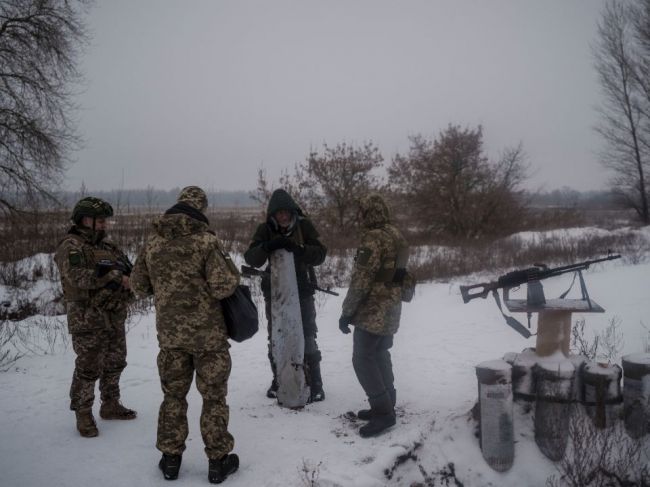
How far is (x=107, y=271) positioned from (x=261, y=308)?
16.7ft

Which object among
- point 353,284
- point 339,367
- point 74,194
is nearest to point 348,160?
point 74,194

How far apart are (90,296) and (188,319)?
1.27m

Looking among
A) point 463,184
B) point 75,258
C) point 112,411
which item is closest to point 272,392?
point 112,411

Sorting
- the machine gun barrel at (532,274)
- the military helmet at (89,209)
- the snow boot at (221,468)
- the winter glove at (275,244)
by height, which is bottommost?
the snow boot at (221,468)

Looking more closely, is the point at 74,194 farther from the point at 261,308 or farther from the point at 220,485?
the point at 220,485

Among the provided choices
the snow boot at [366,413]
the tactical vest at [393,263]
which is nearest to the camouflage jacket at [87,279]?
the tactical vest at [393,263]

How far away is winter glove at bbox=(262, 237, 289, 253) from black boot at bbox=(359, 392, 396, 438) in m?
1.62

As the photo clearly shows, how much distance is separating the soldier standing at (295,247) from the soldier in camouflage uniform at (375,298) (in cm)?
71

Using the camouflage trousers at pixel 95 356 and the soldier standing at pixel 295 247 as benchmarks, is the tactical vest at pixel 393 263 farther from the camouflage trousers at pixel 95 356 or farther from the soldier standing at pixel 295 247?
the camouflage trousers at pixel 95 356

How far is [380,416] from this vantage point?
3.78m

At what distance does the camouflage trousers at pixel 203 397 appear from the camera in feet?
10.1

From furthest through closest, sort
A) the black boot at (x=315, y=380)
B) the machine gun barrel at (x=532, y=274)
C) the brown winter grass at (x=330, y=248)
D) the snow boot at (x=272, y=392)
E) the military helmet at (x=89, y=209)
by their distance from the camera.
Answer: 1. the brown winter grass at (x=330, y=248)
2. the snow boot at (x=272, y=392)
3. the black boot at (x=315, y=380)
4. the military helmet at (x=89, y=209)
5. the machine gun barrel at (x=532, y=274)

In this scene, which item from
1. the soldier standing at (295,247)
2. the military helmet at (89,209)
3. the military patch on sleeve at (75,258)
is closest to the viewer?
the military patch on sleeve at (75,258)

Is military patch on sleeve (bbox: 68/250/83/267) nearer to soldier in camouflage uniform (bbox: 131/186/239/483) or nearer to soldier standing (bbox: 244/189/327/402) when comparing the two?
soldier in camouflage uniform (bbox: 131/186/239/483)
